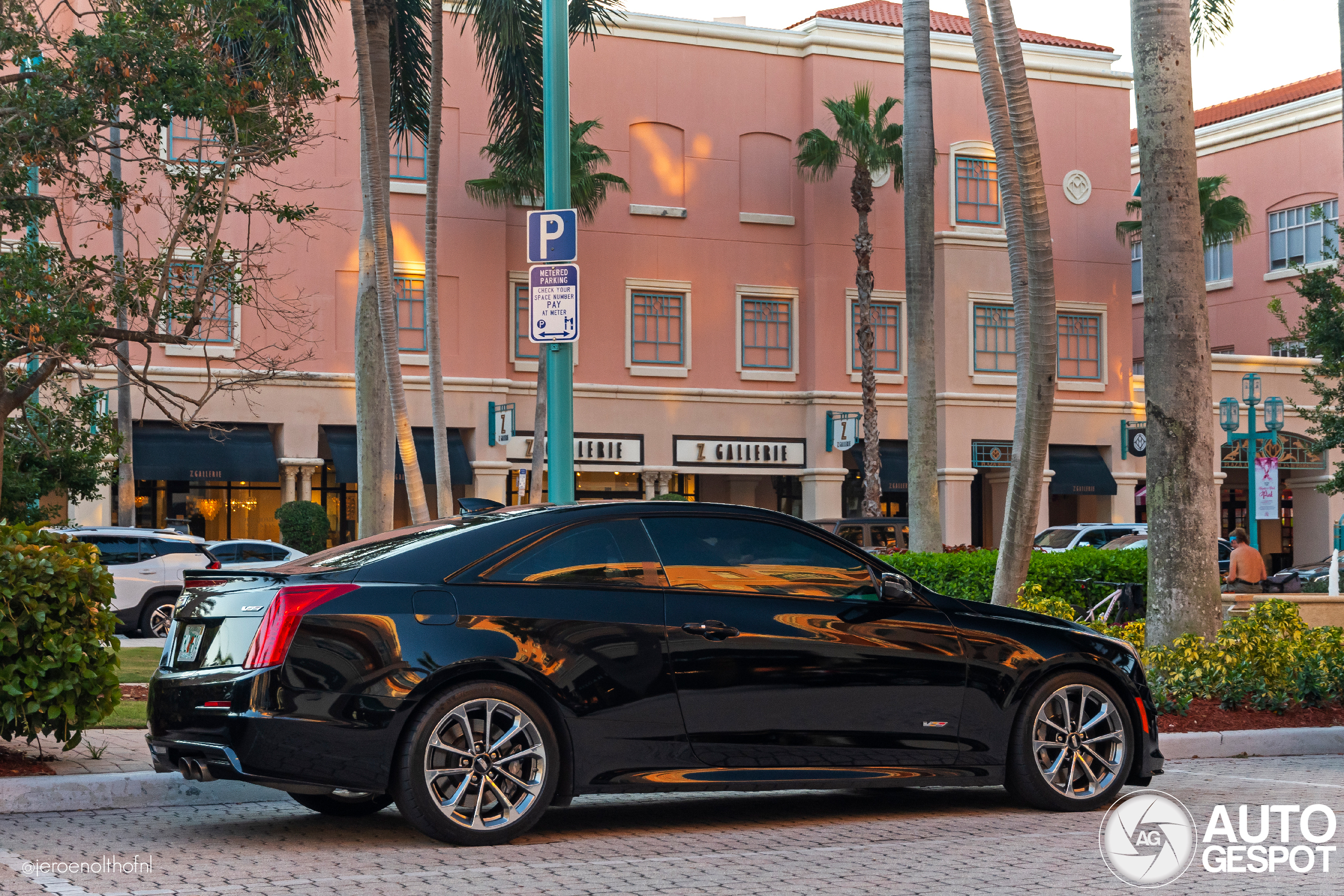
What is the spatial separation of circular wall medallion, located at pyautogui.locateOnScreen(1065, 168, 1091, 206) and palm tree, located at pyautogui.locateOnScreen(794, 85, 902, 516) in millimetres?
5792

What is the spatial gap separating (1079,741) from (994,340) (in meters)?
31.9

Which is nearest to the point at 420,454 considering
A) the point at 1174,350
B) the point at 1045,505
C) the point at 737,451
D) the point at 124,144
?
the point at 737,451

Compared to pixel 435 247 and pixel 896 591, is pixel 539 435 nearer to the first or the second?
pixel 435 247

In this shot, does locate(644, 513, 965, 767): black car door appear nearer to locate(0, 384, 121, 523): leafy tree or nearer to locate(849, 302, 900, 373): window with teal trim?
locate(0, 384, 121, 523): leafy tree

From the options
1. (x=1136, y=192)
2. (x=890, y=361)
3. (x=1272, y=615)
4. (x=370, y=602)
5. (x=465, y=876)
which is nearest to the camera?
(x=465, y=876)

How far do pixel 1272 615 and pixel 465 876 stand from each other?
329 inches

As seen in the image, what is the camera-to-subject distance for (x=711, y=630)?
7.18 metres

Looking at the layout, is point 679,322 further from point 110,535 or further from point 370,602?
point 370,602

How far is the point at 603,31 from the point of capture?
35.6m

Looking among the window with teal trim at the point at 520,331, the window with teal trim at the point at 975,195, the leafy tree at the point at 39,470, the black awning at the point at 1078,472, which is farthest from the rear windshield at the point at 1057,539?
the leafy tree at the point at 39,470

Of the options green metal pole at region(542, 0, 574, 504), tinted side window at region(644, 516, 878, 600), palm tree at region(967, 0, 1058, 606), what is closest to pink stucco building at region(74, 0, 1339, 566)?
palm tree at region(967, 0, 1058, 606)

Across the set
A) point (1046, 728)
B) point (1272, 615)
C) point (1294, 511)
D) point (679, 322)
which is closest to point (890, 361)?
point (679, 322)

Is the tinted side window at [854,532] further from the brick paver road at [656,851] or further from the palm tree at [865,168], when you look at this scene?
the brick paver road at [656,851]

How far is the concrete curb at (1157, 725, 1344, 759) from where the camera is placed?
33.8 feet
